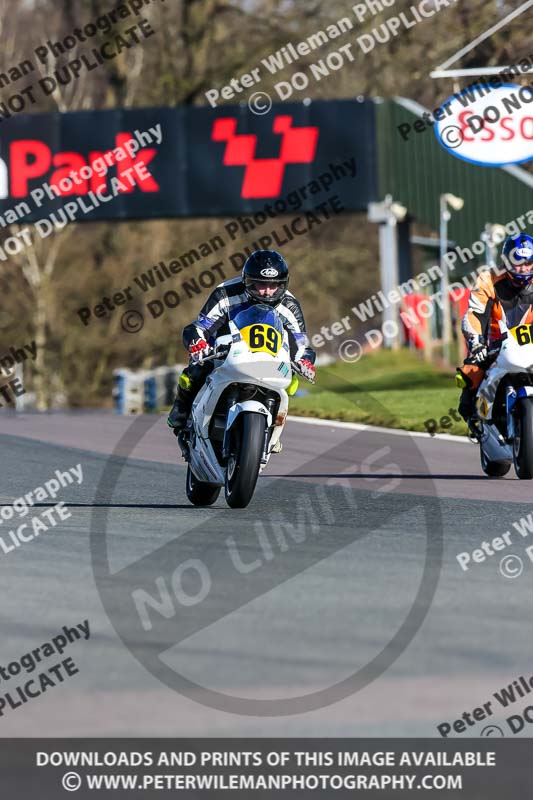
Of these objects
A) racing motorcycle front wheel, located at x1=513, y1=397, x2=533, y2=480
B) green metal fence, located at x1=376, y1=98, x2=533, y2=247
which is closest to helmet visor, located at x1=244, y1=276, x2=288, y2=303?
racing motorcycle front wheel, located at x1=513, y1=397, x2=533, y2=480

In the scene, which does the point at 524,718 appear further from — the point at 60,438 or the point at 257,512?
the point at 60,438

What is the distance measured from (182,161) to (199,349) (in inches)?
891

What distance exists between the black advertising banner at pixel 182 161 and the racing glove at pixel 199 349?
21618 millimetres

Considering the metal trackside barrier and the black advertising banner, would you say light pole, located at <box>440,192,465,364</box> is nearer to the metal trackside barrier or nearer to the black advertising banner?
the black advertising banner

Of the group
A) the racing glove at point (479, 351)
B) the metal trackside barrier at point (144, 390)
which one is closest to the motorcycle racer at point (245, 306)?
the racing glove at point (479, 351)

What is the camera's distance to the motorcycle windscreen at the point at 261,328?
1091 cm

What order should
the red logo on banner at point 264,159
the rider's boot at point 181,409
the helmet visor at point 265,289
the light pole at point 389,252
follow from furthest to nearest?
the light pole at point 389,252, the red logo on banner at point 264,159, the rider's boot at point 181,409, the helmet visor at point 265,289

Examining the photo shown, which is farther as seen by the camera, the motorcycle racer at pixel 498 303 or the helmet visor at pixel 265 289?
the motorcycle racer at pixel 498 303

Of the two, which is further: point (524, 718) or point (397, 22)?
point (397, 22)

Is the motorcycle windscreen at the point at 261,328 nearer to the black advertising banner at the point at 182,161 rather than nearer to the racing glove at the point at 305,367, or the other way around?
the racing glove at the point at 305,367

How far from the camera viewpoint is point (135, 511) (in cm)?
1173
